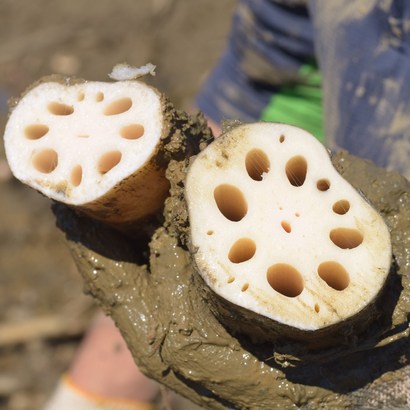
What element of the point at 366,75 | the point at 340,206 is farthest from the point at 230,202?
the point at 366,75

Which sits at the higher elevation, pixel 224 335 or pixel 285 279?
pixel 285 279

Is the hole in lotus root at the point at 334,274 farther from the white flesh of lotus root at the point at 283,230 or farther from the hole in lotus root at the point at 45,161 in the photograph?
the hole in lotus root at the point at 45,161

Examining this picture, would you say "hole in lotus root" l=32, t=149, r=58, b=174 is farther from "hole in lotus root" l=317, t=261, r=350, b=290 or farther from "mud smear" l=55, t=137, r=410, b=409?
"hole in lotus root" l=317, t=261, r=350, b=290

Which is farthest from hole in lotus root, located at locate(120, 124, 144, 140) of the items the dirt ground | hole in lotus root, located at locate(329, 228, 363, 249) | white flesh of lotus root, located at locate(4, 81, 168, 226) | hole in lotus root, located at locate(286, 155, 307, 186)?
the dirt ground

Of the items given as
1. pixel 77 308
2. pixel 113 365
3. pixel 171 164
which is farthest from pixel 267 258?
pixel 77 308

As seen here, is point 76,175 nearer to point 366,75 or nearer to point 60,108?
point 60,108
